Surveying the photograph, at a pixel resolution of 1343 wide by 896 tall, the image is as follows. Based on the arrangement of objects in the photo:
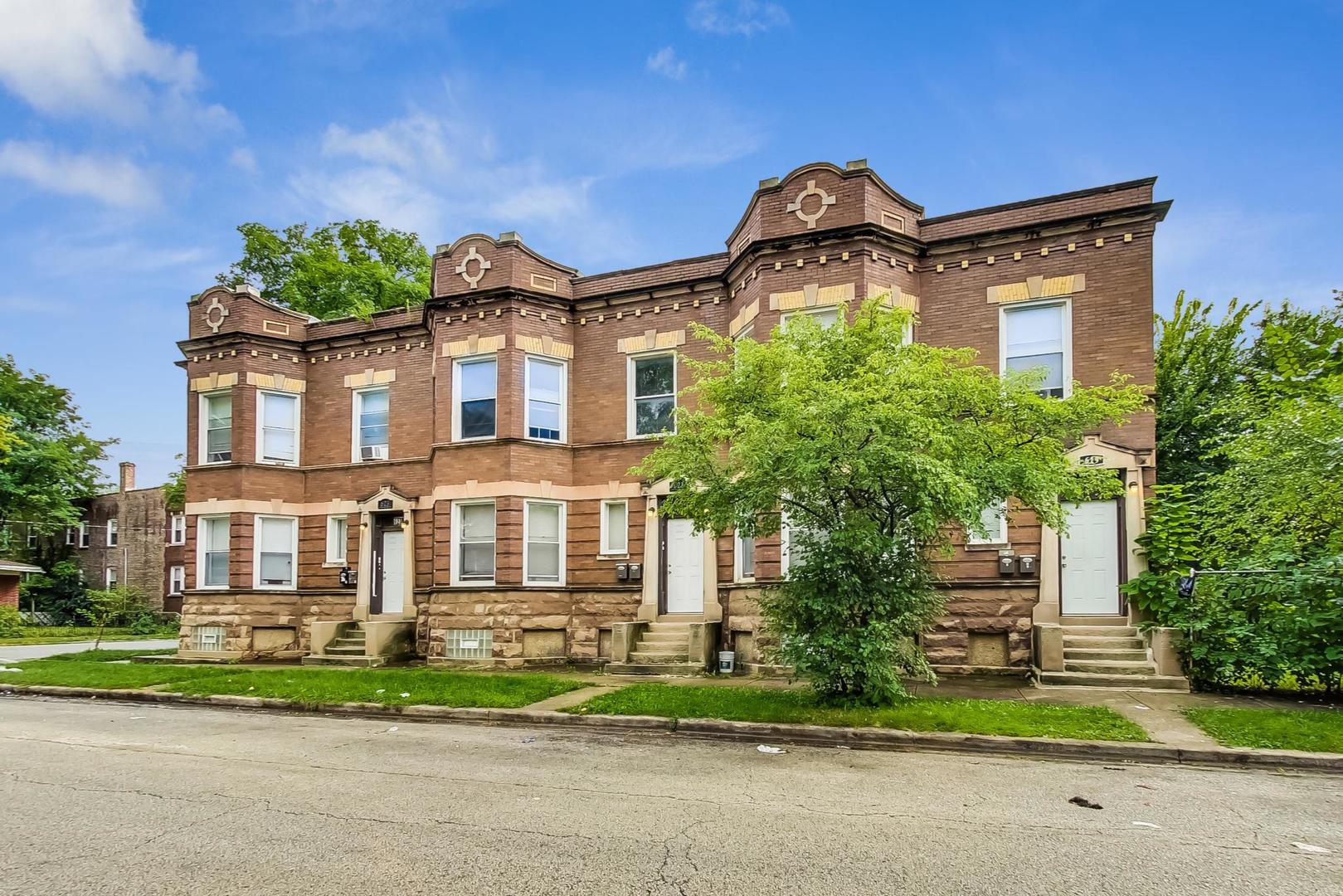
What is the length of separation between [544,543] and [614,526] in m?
1.48

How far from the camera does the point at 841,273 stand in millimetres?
14531

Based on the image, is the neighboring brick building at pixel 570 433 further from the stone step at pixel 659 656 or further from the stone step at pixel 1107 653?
the stone step at pixel 1107 653

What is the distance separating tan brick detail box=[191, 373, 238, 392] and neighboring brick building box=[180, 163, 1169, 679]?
0.15ft

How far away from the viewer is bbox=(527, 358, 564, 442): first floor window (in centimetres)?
1747

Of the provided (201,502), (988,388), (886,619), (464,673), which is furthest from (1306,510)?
(201,502)

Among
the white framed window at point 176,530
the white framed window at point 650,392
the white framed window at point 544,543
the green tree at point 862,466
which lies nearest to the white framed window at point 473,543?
the white framed window at point 544,543

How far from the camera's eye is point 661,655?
15.3 meters

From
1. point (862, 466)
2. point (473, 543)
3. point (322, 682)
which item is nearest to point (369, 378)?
point (473, 543)

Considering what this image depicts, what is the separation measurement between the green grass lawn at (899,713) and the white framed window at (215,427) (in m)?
13.4

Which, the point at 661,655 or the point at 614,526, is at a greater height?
the point at 614,526

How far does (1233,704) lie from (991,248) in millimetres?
8044

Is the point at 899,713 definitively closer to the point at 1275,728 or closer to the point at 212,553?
the point at 1275,728

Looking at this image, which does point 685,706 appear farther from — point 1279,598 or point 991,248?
point 991,248

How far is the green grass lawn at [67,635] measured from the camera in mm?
29922
